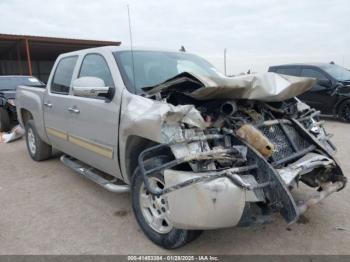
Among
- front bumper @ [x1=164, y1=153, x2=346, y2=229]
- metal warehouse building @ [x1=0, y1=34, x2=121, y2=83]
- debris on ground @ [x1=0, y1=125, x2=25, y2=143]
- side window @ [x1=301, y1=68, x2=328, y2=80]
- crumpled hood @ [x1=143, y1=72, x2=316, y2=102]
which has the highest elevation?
metal warehouse building @ [x1=0, y1=34, x2=121, y2=83]

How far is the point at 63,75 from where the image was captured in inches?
192

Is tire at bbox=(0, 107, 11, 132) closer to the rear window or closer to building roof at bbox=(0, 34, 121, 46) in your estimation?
the rear window

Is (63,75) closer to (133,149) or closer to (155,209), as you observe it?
(133,149)

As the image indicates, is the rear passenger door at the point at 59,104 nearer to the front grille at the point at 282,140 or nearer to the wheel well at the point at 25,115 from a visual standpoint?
the wheel well at the point at 25,115

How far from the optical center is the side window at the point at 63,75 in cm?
463

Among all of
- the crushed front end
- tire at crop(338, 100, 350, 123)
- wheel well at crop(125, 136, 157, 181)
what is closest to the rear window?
wheel well at crop(125, 136, 157, 181)

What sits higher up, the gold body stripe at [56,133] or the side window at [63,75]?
the side window at [63,75]

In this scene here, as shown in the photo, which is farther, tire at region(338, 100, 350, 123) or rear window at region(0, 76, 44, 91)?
rear window at region(0, 76, 44, 91)

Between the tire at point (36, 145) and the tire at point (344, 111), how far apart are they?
318 inches

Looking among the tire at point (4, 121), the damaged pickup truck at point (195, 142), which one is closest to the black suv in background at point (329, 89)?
the damaged pickup truck at point (195, 142)

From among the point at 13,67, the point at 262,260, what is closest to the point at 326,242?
the point at 262,260

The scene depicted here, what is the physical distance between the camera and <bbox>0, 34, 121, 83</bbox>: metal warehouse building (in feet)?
56.7

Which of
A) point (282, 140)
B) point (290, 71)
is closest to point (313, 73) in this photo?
Result: point (290, 71)

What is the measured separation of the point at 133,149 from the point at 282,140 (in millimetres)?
1438
